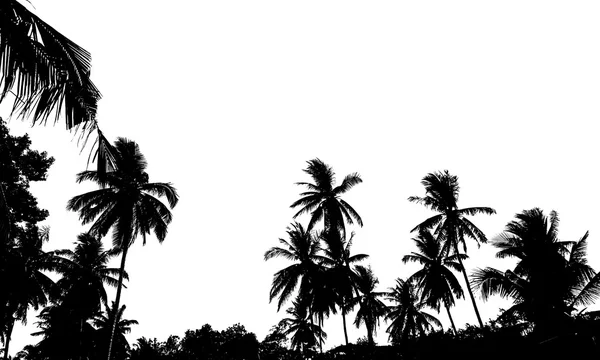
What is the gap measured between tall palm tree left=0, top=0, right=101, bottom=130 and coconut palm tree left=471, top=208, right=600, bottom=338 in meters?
17.0

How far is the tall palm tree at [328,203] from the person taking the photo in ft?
80.6

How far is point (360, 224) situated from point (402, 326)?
17353 mm

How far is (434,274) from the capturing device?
2778 centimetres

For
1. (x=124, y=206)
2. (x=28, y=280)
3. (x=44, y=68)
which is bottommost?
(x=44, y=68)

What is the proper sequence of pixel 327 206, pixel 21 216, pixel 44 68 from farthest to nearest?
pixel 327 206 → pixel 21 216 → pixel 44 68

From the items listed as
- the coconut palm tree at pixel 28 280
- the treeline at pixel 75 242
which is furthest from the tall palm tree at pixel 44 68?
the coconut palm tree at pixel 28 280

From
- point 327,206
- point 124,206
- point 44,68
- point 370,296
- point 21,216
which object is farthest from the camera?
point 370,296

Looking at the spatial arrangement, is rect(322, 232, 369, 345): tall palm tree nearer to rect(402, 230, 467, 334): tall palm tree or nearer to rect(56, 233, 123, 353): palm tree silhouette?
rect(402, 230, 467, 334): tall palm tree

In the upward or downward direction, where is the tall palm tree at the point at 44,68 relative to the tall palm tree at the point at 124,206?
downward

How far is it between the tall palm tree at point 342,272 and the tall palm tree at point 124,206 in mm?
12861

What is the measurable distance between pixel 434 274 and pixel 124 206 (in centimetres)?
2291

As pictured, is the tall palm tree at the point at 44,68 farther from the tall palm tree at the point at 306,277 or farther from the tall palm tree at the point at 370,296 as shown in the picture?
the tall palm tree at the point at 370,296

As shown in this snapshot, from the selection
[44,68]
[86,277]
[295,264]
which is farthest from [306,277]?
[44,68]

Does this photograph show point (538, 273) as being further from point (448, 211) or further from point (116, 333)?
point (116, 333)
